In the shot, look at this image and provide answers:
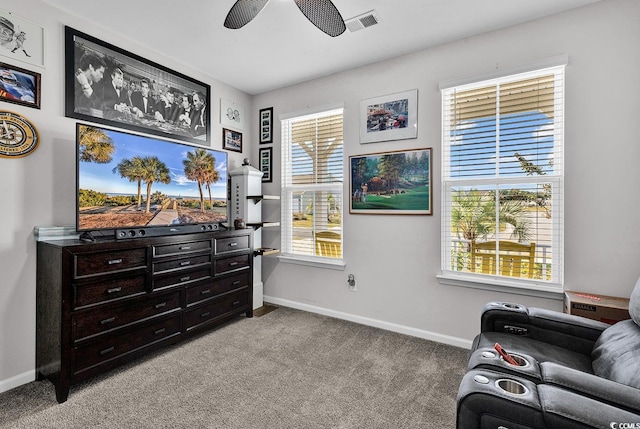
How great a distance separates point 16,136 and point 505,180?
3.71 m

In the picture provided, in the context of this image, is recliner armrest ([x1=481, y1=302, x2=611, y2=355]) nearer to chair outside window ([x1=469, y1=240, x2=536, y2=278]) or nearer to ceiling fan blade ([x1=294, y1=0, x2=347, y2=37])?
chair outside window ([x1=469, y1=240, x2=536, y2=278])

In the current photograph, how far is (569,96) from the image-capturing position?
233 centimetres

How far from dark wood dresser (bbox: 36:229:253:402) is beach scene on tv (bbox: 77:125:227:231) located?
283 mm

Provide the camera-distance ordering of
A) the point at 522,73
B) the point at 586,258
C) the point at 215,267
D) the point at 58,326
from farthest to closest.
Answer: the point at 215,267, the point at 522,73, the point at 586,258, the point at 58,326

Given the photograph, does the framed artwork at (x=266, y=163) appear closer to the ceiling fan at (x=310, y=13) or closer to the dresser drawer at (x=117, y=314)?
the dresser drawer at (x=117, y=314)

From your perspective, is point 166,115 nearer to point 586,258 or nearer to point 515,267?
point 515,267

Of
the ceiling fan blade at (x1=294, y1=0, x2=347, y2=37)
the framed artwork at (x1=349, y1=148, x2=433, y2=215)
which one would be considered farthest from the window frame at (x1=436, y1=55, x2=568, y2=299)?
the ceiling fan blade at (x1=294, y1=0, x2=347, y2=37)

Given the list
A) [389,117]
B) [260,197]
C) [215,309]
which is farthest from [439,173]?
[215,309]

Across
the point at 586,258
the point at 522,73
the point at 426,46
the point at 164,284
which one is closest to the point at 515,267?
the point at 586,258

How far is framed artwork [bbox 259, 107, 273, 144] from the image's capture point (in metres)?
3.93

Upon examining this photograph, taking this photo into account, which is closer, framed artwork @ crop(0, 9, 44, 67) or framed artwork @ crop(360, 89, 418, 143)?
framed artwork @ crop(0, 9, 44, 67)

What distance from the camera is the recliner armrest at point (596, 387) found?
98 cm

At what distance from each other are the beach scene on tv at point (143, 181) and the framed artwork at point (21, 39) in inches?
24.1

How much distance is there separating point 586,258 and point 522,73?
1526 mm
